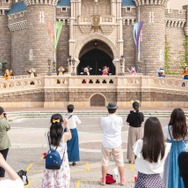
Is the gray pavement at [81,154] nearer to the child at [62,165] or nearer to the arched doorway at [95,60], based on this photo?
the child at [62,165]

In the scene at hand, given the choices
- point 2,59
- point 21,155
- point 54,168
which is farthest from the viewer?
point 2,59

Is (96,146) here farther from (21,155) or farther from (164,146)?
(164,146)

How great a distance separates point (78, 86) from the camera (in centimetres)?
3177

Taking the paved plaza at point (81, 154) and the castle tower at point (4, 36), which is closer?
the paved plaza at point (81, 154)

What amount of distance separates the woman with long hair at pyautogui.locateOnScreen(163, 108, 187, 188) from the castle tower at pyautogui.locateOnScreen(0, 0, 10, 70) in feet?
141

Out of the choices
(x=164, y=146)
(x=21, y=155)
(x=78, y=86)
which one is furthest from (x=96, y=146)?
(x=78, y=86)

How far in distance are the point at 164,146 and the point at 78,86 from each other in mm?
25964

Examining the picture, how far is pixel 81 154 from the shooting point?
13.0 meters

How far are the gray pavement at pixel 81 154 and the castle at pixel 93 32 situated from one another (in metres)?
22.5

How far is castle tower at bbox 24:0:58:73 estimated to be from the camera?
143ft

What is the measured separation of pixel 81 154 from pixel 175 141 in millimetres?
6233

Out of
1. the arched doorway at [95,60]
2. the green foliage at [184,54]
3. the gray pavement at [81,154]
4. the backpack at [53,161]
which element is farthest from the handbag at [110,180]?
the arched doorway at [95,60]

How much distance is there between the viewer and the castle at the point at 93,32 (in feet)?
143

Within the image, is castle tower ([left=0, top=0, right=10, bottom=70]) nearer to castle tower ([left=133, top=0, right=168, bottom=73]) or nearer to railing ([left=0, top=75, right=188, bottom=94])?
castle tower ([left=133, top=0, right=168, bottom=73])
